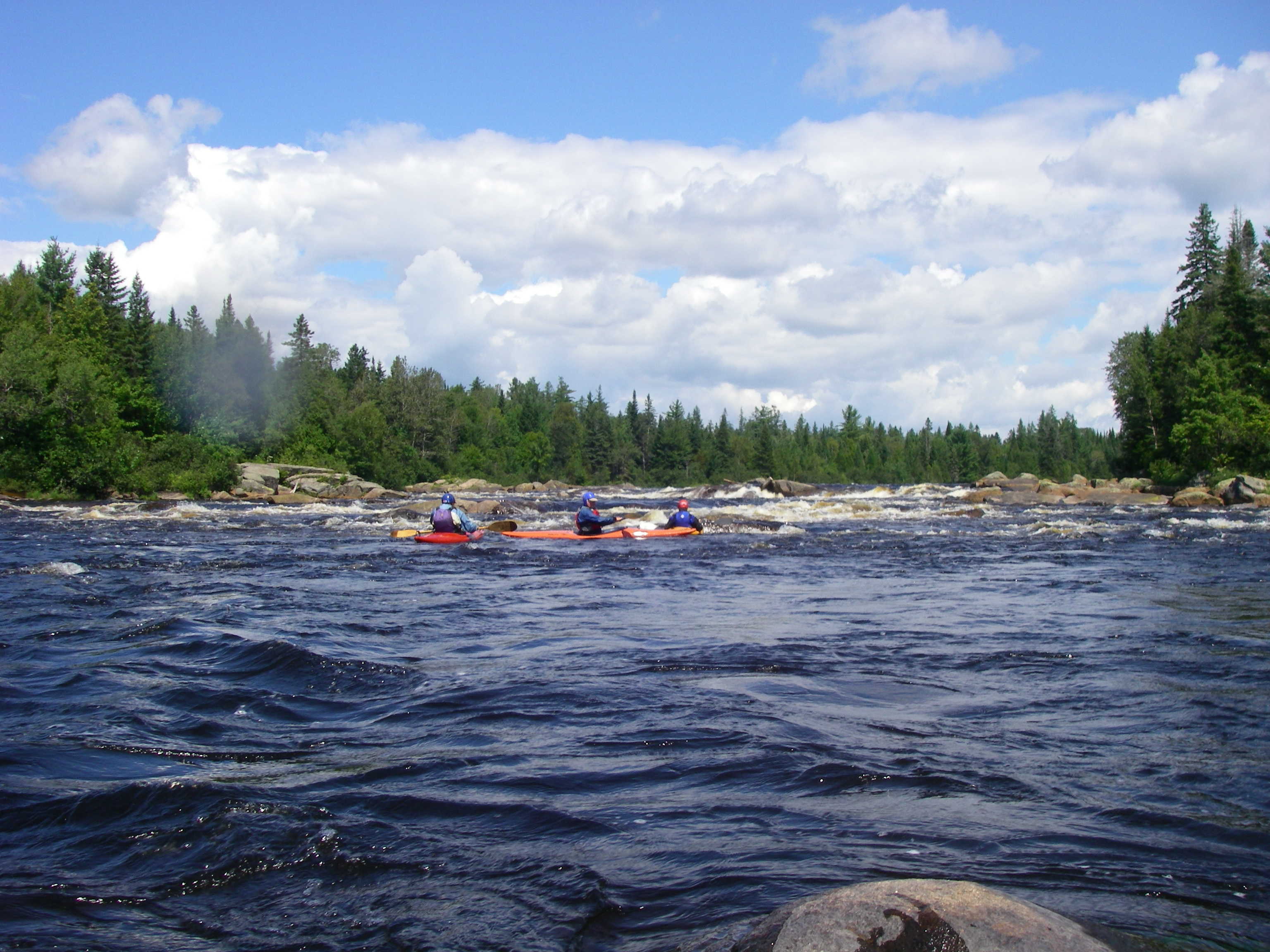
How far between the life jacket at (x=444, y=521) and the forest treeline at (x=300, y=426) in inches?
920

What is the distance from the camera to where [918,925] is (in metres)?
2.48

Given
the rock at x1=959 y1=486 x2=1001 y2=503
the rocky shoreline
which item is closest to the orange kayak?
the rocky shoreline

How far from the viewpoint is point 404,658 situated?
A: 7859 mm

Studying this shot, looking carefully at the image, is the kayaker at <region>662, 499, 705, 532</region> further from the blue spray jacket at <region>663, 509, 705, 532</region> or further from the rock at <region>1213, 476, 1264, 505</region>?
the rock at <region>1213, 476, 1264, 505</region>

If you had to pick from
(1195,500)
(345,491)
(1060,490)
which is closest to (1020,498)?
(1060,490)

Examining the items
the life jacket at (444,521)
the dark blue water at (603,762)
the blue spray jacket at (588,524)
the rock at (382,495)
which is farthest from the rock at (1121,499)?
the rock at (382,495)

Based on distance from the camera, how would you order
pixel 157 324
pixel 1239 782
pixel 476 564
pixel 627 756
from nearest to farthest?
pixel 1239 782 → pixel 627 756 → pixel 476 564 → pixel 157 324

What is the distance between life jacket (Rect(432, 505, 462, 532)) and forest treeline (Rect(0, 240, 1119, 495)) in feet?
76.6

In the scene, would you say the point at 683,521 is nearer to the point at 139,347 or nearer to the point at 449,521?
the point at 449,521

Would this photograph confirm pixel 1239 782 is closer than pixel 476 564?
Yes

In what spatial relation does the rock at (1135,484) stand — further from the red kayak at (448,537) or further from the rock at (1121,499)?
the red kayak at (448,537)

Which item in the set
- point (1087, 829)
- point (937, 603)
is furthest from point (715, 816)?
point (937, 603)

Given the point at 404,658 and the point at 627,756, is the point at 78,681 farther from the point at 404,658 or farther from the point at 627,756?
the point at 627,756

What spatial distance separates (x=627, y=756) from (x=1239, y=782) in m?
3.19
